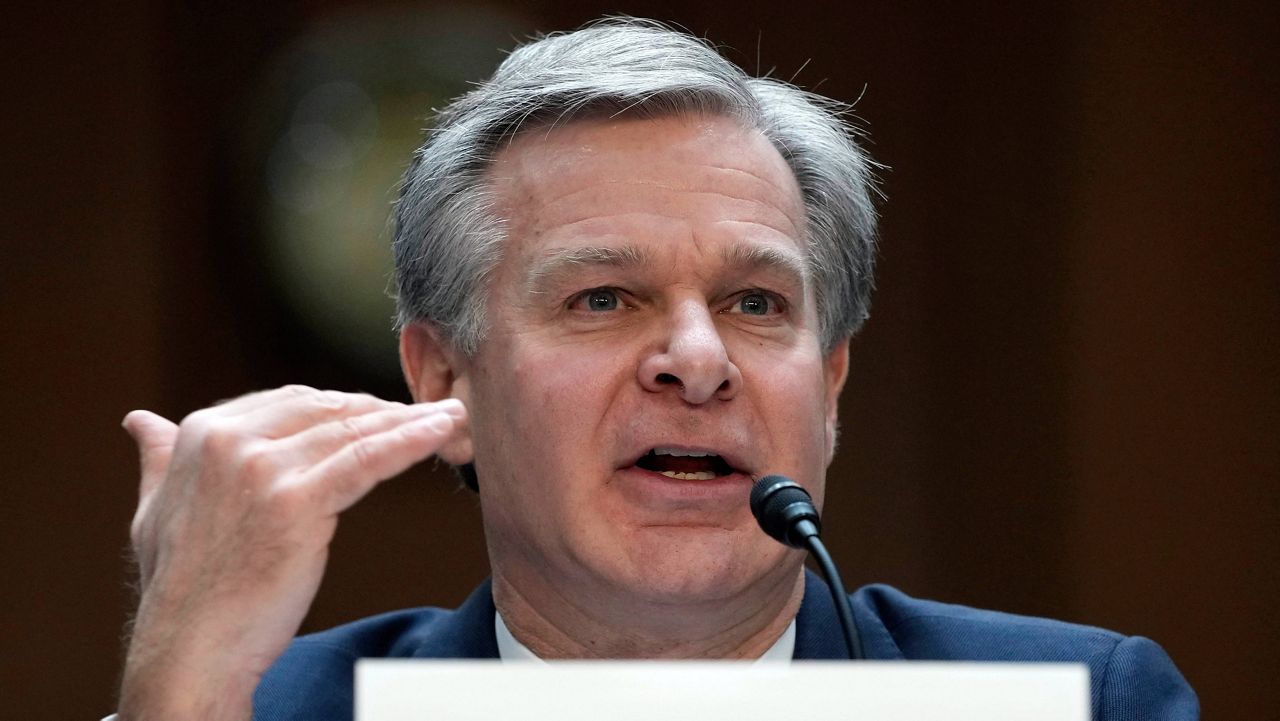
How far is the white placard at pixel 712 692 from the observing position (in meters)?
1.04

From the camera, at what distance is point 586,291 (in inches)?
73.0

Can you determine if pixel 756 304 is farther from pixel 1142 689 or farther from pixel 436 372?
pixel 1142 689

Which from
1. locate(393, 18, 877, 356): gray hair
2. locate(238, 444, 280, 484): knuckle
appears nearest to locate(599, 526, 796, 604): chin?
locate(393, 18, 877, 356): gray hair

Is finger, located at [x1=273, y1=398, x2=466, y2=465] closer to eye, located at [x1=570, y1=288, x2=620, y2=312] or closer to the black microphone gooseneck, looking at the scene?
the black microphone gooseneck

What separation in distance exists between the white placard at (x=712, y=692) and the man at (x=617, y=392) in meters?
0.44

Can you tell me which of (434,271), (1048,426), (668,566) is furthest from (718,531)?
(1048,426)

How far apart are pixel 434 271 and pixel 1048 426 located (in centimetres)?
206

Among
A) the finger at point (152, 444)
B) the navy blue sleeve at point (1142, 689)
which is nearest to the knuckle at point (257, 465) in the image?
the finger at point (152, 444)

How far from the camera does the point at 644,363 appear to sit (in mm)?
1768

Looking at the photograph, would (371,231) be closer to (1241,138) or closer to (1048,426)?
(1048,426)

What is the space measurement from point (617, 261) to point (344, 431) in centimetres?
52

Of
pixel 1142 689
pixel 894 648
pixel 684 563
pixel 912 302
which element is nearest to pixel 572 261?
pixel 684 563

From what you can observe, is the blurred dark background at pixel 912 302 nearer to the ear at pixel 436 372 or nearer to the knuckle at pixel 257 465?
the ear at pixel 436 372

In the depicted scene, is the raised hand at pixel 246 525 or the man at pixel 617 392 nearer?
the raised hand at pixel 246 525
